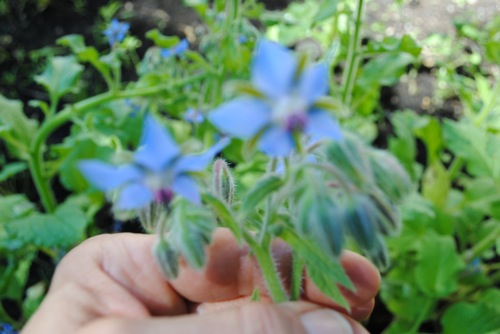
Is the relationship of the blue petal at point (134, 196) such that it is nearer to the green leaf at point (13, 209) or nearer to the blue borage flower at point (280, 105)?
the blue borage flower at point (280, 105)

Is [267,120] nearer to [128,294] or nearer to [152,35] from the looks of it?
[128,294]

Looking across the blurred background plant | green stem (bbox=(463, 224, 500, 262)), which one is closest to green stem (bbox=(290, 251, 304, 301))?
the blurred background plant

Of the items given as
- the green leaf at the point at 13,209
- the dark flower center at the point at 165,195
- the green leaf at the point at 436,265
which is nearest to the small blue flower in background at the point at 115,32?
the green leaf at the point at 13,209

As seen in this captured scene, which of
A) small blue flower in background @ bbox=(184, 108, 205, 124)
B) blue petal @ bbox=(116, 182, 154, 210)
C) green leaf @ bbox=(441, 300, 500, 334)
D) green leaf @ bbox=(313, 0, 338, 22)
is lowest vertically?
green leaf @ bbox=(441, 300, 500, 334)

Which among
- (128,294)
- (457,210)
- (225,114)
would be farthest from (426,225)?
(225,114)

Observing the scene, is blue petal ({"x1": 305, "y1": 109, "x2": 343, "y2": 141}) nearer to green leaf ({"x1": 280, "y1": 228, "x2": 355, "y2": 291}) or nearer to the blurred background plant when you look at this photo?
green leaf ({"x1": 280, "y1": 228, "x2": 355, "y2": 291})

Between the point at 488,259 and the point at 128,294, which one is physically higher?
the point at 128,294
